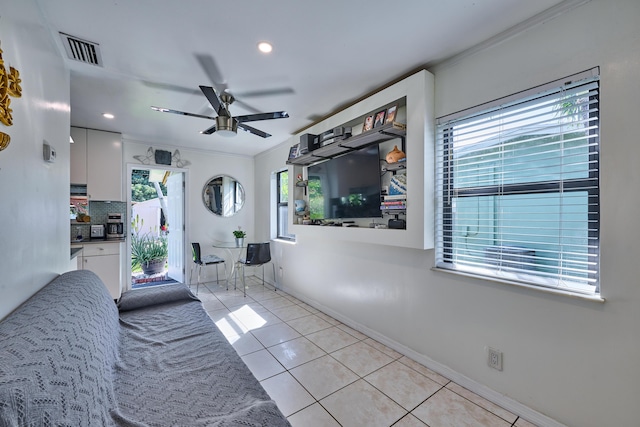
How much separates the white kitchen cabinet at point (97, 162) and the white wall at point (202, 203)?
473 millimetres

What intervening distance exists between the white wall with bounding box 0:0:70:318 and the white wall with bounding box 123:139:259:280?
2801 mm

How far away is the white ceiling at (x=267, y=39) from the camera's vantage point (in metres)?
1.56

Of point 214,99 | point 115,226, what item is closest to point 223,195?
point 115,226

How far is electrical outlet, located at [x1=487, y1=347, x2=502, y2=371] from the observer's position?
1800 millimetres

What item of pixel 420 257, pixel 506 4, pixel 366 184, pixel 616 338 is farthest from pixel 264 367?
pixel 506 4

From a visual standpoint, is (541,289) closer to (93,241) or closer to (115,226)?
(93,241)

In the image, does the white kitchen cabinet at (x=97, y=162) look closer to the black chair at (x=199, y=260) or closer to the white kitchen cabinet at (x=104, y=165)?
the white kitchen cabinet at (x=104, y=165)

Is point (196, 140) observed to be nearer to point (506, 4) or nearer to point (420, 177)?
point (420, 177)

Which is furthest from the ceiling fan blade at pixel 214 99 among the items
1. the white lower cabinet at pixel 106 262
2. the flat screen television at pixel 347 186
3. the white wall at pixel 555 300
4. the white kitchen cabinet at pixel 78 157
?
the white lower cabinet at pixel 106 262

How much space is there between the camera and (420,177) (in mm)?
2109

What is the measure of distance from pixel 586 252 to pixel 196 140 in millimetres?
4535

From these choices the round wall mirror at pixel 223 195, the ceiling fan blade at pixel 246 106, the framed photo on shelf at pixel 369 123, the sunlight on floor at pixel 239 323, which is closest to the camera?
the framed photo on shelf at pixel 369 123

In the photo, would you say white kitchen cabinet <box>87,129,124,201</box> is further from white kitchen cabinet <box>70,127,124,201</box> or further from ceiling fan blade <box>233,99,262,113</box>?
ceiling fan blade <box>233,99,262,113</box>

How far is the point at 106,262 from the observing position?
3732mm
